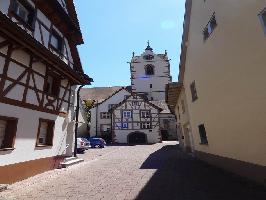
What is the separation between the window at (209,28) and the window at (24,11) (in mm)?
7942

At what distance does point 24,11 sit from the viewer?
30.6ft

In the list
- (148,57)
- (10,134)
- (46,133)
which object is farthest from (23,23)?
(148,57)

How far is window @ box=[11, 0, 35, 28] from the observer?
8.53 metres

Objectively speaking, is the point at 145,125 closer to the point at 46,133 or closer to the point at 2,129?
the point at 46,133

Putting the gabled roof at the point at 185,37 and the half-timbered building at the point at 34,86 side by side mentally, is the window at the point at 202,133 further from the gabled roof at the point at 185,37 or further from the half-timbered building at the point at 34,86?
the half-timbered building at the point at 34,86

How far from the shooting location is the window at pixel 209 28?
362 inches

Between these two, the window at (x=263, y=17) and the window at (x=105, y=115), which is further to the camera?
the window at (x=105, y=115)

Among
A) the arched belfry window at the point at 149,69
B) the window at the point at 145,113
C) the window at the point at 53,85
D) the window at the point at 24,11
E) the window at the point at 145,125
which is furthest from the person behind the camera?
the arched belfry window at the point at 149,69

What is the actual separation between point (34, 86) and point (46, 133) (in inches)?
99.6

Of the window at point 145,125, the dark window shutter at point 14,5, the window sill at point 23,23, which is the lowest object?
the window at point 145,125

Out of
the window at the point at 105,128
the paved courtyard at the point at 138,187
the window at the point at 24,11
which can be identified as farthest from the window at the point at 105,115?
the window at the point at 24,11

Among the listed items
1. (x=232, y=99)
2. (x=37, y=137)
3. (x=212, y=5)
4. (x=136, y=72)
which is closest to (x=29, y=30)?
(x=37, y=137)

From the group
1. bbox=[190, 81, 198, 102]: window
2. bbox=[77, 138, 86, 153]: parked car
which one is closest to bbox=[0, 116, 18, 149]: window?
bbox=[190, 81, 198, 102]: window

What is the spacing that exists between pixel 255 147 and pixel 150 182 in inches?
144
